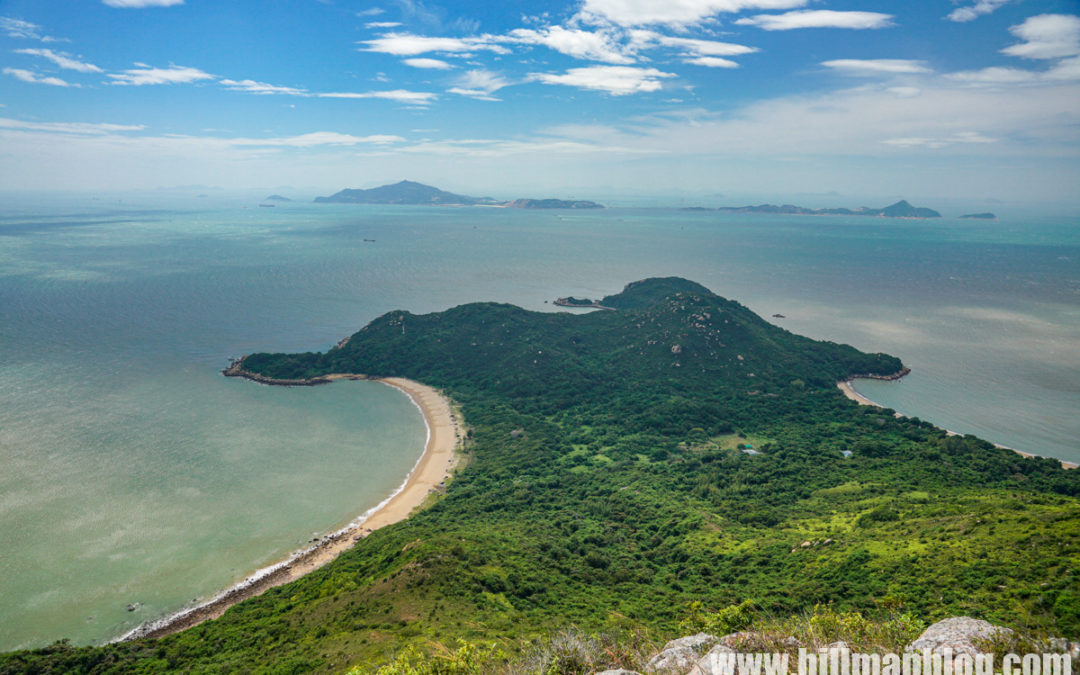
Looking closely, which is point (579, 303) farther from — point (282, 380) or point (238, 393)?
point (238, 393)

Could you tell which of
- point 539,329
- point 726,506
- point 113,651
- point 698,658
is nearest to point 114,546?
point 113,651

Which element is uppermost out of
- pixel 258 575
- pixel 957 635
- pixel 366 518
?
pixel 957 635

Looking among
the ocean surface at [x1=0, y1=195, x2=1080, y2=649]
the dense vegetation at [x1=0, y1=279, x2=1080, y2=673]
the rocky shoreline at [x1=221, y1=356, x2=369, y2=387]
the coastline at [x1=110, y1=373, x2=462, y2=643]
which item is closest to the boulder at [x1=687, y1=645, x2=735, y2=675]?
the dense vegetation at [x1=0, y1=279, x2=1080, y2=673]

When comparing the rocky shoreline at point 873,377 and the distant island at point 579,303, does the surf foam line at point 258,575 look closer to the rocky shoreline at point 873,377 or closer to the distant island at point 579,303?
the rocky shoreline at point 873,377

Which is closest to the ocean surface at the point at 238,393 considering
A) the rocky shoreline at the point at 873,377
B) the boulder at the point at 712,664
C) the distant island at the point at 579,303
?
the rocky shoreline at the point at 873,377

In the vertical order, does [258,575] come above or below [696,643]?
below

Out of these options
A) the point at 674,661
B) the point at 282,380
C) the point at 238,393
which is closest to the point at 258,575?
the point at 674,661
